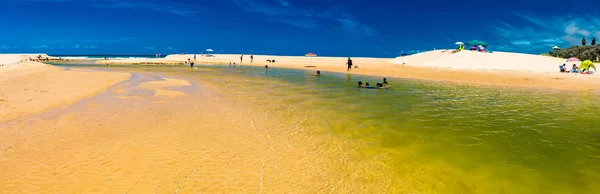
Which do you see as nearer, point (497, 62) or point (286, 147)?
point (286, 147)

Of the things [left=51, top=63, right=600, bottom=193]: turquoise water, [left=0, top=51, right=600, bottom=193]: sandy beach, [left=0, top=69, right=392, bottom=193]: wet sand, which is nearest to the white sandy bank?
[left=51, top=63, right=600, bottom=193]: turquoise water

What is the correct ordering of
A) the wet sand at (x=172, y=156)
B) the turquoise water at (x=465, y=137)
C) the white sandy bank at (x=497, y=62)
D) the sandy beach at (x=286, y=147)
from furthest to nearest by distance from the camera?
1. the white sandy bank at (x=497, y=62)
2. the turquoise water at (x=465, y=137)
3. the sandy beach at (x=286, y=147)
4. the wet sand at (x=172, y=156)

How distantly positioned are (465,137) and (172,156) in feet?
28.5

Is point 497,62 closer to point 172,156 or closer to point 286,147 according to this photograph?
point 286,147

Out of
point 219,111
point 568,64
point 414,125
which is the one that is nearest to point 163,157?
point 219,111

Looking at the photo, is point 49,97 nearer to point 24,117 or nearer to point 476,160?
point 24,117

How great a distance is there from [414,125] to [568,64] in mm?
45159

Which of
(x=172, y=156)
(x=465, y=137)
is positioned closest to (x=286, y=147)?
(x=172, y=156)

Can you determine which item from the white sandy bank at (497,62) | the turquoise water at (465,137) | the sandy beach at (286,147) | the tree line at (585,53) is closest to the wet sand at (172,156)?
the sandy beach at (286,147)

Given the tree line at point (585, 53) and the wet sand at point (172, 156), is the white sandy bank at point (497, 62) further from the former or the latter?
the wet sand at point (172, 156)

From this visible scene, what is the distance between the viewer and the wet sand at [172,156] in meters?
6.73

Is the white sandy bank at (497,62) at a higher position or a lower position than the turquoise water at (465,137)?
higher

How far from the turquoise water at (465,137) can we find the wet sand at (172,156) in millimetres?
904

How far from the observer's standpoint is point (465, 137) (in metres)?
10.7
